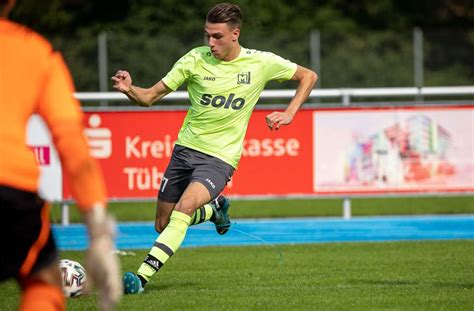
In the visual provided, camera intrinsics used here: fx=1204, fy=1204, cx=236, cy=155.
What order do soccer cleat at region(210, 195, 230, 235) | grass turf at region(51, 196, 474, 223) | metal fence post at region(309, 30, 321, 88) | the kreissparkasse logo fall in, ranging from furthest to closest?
metal fence post at region(309, 30, 321, 88) → grass turf at region(51, 196, 474, 223) → soccer cleat at region(210, 195, 230, 235) → the kreissparkasse logo

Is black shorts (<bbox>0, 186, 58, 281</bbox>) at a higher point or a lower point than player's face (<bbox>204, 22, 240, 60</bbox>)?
lower

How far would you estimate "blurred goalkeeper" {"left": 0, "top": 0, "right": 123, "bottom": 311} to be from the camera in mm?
4324

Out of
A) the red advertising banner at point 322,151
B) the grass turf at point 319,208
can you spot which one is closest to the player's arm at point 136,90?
the red advertising banner at point 322,151

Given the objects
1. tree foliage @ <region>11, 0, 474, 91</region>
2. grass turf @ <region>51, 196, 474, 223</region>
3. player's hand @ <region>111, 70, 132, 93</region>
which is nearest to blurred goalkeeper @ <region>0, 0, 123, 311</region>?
player's hand @ <region>111, 70, 132, 93</region>

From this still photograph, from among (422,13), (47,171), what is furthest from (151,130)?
(422,13)

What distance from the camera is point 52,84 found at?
4.45 meters

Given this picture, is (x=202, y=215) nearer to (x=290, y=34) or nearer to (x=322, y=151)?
(x=322, y=151)

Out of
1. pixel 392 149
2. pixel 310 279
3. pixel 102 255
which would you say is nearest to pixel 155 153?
pixel 392 149

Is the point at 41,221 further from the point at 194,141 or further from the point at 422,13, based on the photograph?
the point at 422,13

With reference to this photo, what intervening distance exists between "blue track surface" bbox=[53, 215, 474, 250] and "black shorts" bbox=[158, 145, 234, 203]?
11.1 ft

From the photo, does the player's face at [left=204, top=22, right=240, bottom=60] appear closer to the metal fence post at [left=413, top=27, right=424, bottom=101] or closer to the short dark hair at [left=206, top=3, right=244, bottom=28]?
the short dark hair at [left=206, top=3, right=244, bottom=28]

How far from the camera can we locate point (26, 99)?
4465 millimetres

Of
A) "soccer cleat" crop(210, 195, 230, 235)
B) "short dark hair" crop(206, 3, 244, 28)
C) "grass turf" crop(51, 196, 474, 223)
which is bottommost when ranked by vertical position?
"grass turf" crop(51, 196, 474, 223)

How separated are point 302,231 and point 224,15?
595cm
